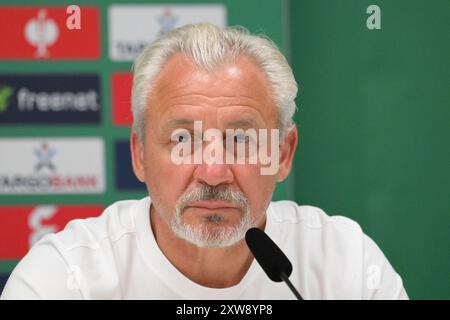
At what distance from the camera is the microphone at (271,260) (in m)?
0.82

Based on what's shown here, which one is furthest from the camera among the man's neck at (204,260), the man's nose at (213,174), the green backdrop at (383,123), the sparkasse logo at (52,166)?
the sparkasse logo at (52,166)

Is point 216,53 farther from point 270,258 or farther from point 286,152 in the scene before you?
point 270,258

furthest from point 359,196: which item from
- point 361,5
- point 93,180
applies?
point 93,180

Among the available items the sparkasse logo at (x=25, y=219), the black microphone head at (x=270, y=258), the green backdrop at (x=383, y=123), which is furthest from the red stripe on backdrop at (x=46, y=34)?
the black microphone head at (x=270, y=258)

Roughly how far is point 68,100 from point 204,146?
0.91 m

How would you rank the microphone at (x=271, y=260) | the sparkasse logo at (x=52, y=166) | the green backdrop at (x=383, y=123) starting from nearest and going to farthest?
the microphone at (x=271, y=260), the green backdrop at (x=383, y=123), the sparkasse logo at (x=52, y=166)

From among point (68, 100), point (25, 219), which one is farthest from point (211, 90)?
point (25, 219)

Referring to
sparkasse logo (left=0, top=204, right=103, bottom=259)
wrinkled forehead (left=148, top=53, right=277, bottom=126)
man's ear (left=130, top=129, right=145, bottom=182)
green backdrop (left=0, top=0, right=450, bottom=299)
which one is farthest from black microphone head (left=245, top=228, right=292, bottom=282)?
sparkasse logo (left=0, top=204, right=103, bottom=259)

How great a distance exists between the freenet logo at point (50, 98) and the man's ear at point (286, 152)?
78cm

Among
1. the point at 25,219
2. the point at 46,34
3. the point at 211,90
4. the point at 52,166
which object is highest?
the point at 46,34

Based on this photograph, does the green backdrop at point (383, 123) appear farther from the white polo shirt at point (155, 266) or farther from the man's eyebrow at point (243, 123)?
the man's eyebrow at point (243, 123)

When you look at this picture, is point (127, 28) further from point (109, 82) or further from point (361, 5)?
point (361, 5)

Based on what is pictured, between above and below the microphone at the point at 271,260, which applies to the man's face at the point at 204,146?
above

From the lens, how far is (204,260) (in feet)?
3.75
